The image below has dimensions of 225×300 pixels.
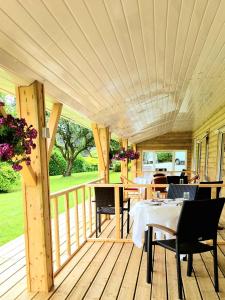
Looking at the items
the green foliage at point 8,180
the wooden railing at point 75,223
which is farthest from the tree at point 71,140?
the wooden railing at point 75,223

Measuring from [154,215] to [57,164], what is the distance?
550 inches

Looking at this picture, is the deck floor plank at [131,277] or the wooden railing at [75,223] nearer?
the deck floor plank at [131,277]

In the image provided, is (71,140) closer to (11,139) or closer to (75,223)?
(75,223)

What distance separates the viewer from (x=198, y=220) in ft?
7.80

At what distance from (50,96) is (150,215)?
1812 millimetres

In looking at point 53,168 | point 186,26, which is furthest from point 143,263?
point 53,168

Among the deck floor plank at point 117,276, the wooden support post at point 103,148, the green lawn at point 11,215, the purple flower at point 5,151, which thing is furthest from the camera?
the green lawn at point 11,215

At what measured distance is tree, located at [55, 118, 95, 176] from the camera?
51.2 feet

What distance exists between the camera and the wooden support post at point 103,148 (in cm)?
517

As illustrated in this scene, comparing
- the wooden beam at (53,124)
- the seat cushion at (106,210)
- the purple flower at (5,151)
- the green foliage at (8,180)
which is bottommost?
the green foliage at (8,180)

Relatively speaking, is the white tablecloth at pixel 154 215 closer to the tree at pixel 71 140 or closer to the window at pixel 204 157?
the window at pixel 204 157

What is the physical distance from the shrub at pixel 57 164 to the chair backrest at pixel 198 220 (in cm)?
1426

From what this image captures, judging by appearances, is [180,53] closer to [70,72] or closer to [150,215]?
[70,72]

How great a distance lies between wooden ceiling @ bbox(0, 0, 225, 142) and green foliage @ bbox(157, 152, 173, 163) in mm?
9548
